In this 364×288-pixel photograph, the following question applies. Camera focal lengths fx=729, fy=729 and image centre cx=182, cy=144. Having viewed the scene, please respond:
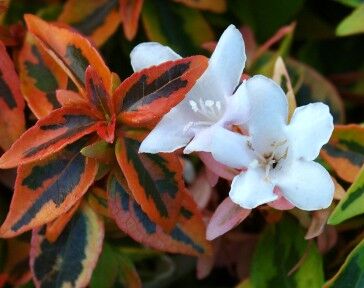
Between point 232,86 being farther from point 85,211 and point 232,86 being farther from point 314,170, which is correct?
point 85,211

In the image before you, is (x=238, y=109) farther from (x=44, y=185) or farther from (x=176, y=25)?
(x=176, y=25)

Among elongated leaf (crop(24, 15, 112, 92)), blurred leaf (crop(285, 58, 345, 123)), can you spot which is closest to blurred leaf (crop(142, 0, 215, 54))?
blurred leaf (crop(285, 58, 345, 123))

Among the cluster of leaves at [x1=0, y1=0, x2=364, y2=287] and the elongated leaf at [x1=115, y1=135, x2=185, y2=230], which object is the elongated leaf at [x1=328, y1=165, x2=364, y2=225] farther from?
the elongated leaf at [x1=115, y1=135, x2=185, y2=230]

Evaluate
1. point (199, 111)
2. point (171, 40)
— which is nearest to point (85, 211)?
point (199, 111)

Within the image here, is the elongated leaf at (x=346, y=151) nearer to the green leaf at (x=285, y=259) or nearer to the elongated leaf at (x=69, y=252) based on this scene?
the green leaf at (x=285, y=259)

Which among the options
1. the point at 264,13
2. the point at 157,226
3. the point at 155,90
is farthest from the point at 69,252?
the point at 264,13
